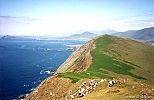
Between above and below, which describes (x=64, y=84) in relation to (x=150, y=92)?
below

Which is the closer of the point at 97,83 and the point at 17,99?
the point at 97,83

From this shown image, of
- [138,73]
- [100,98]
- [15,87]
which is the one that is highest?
[100,98]

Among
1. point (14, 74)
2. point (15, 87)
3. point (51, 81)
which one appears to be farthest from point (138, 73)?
point (14, 74)

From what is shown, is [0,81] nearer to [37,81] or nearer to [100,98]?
[37,81]

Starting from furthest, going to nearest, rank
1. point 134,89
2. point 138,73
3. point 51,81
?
point 138,73, point 51,81, point 134,89

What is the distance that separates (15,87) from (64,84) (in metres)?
74.5

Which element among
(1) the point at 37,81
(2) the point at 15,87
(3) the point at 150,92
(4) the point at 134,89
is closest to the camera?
(3) the point at 150,92

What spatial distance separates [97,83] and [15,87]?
8945cm

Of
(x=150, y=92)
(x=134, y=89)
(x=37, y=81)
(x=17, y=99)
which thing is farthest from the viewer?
(x=37, y=81)

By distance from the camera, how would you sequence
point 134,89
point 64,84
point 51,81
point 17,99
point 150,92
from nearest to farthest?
point 150,92
point 134,89
point 64,84
point 51,81
point 17,99

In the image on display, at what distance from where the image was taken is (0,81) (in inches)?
5935

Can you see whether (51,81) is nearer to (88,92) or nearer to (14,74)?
(88,92)

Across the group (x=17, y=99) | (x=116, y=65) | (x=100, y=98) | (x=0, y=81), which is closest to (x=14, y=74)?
(x=0, y=81)

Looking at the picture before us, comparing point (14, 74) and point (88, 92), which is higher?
point (88, 92)
